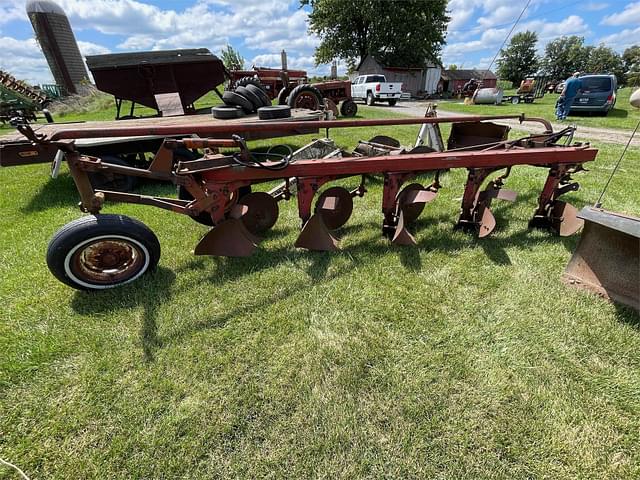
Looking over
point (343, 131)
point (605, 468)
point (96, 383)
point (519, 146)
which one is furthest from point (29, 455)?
point (343, 131)

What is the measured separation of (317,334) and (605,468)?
148 cm

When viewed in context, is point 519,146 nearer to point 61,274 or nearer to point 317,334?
point 317,334

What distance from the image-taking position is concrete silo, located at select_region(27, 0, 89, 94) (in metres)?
19.2

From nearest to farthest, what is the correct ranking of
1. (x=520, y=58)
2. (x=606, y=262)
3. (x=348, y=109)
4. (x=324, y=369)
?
(x=324, y=369)
(x=606, y=262)
(x=348, y=109)
(x=520, y=58)

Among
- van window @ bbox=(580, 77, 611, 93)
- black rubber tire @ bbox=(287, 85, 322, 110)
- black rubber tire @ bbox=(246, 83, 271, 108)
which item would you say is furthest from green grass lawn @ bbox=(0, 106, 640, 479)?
van window @ bbox=(580, 77, 611, 93)

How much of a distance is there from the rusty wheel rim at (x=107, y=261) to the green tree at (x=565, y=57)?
83779mm

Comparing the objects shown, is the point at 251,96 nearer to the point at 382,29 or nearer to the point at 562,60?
the point at 382,29

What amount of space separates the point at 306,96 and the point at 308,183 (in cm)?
723

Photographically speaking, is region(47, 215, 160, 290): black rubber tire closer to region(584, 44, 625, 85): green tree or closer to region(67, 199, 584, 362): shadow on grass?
region(67, 199, 584, 362): shadow on grass

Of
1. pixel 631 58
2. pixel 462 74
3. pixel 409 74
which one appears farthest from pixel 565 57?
pixel 409 74

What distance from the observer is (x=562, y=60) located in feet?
216

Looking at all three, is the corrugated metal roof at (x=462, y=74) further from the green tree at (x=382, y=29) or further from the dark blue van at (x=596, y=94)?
the dark blue van at (x=596, y=94)

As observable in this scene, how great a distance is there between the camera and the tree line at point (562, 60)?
183ft

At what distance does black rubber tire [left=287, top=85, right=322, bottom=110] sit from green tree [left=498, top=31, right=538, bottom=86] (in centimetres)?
6128
